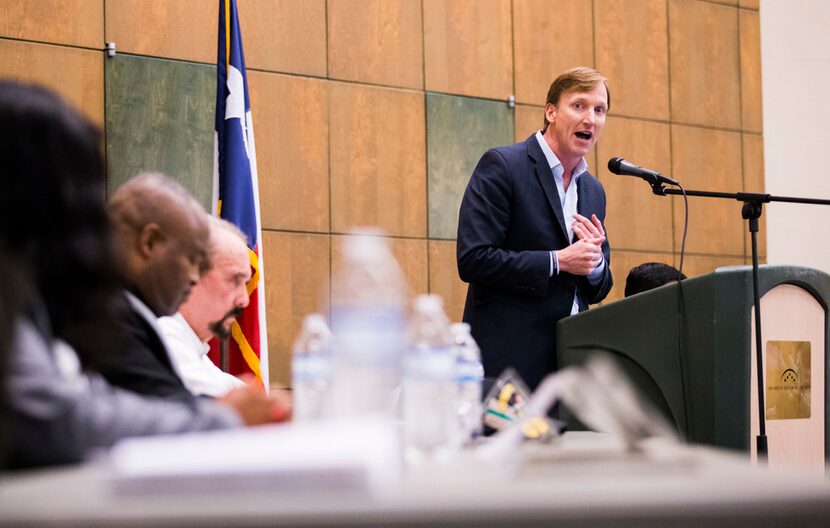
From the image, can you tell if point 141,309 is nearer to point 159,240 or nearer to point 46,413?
point 159,240

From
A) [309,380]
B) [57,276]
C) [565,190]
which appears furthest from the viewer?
[565,190]

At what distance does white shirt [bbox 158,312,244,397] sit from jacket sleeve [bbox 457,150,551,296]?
1.00 meters

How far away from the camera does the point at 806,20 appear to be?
25.3 feet

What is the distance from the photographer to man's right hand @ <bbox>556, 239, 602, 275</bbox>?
361 cm

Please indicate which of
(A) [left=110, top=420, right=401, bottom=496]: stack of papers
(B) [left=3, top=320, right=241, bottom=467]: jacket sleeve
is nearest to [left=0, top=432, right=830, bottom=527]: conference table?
(A) [left=110, top=420, right=401, bottom=496]: stack of papers

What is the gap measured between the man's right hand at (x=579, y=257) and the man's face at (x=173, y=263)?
5.70ft

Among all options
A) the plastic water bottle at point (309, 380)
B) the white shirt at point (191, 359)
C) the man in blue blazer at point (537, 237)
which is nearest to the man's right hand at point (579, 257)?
the man in blue blazer at point (537, 237)

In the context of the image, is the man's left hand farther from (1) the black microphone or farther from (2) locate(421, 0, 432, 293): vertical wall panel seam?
(2) locate(421, 0, 432, 293): vertical wall panel seam

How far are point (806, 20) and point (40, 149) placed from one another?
7.33 meters

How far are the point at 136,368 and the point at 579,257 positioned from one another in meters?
2.00

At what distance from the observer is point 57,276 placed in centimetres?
124

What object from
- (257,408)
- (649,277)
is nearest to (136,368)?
(257,408)

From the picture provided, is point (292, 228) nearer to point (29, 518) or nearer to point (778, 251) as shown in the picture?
point (778, 251)

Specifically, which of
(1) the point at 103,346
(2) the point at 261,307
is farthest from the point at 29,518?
(2) the point at 261,307
